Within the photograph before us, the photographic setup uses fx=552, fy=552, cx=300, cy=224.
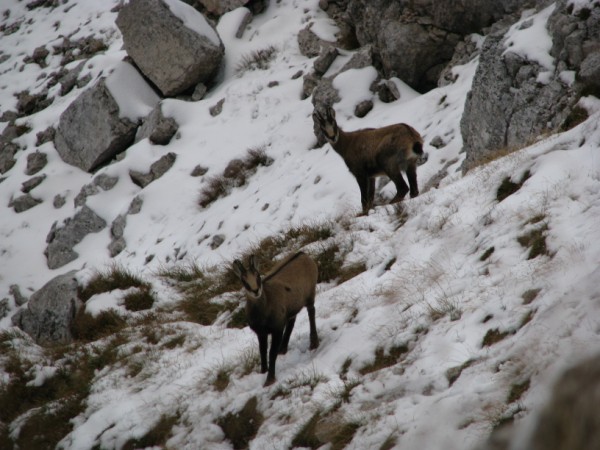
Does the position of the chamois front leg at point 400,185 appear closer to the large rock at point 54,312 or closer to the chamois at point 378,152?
the chamois at point 378,152

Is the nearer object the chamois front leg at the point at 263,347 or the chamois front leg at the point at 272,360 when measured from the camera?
the chamois front leg at the point at 272,360

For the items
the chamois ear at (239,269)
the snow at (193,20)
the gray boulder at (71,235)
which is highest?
the snow at (193,20)

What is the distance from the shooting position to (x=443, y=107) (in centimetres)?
1235

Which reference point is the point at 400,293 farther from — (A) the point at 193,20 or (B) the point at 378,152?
(A) the point at 193,20

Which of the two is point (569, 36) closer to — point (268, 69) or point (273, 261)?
point (273, 261)

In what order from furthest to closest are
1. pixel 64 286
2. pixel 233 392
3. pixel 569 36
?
pixel 64 286 < pixel 569 36 < pixel 233 392

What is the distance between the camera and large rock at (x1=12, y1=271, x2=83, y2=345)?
9.86 metres

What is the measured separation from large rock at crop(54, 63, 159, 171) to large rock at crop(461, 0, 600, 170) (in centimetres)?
1200

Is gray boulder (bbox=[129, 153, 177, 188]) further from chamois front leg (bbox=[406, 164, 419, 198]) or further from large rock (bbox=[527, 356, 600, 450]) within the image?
large rock (bbox=[527, 356, 600, 450])

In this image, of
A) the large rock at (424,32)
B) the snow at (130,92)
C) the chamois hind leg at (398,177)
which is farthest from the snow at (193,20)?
the chamois hind leg at (398,177)

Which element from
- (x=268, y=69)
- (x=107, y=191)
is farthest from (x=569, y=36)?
(x=107, y=191)

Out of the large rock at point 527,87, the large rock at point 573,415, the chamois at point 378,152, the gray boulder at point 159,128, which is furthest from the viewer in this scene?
the gray boulder at point 159,128

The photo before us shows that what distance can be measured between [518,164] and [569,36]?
341cm

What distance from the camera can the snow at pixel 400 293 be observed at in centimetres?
346
